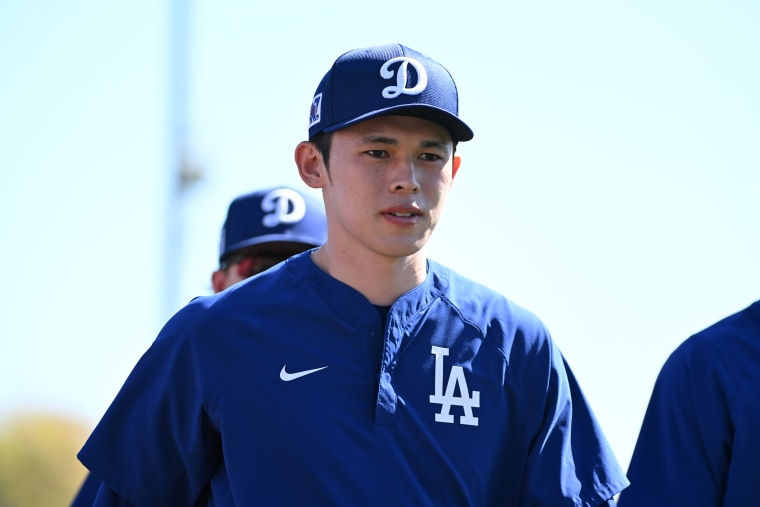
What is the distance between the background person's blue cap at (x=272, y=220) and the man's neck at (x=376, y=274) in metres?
1.53

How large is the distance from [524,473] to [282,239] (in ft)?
6.52

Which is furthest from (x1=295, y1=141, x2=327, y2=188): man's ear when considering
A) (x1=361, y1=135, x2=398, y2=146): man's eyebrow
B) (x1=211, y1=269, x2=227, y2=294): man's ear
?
(x1=211, y1=269, x2=227, y2=294): man's ear

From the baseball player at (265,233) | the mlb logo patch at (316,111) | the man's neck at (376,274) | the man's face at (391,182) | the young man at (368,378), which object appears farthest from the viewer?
the baseball player at (265,233)

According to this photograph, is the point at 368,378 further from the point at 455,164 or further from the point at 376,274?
the point at 455,164

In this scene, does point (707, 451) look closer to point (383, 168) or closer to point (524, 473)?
point (524, 473)

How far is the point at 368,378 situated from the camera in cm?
350

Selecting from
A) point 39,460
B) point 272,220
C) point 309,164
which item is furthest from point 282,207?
point 39,460

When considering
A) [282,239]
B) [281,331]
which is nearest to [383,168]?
[281,331]

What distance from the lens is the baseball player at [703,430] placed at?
150 inches

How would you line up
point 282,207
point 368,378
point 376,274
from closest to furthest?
point 368,378 → point 376,274 → point 282,207

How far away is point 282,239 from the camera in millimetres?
5230

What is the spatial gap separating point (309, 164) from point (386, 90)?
0.41 m

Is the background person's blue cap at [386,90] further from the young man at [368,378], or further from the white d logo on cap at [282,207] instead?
the white d logo on cap at [282,207]

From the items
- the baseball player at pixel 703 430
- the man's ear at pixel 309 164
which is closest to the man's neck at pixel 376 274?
the man's ear at pixel 309 164
